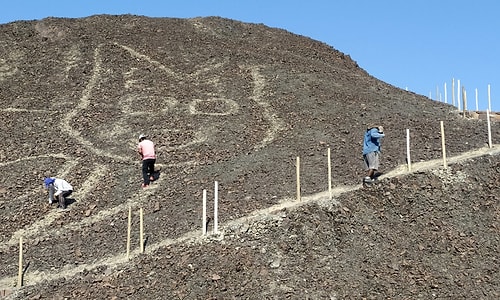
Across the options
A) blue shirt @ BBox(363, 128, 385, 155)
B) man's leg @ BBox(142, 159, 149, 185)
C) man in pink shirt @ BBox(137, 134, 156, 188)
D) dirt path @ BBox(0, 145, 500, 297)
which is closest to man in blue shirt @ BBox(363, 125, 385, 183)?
blue shirt @ BBox(363, 128, 385, 155)

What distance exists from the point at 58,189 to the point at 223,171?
502 centimetres

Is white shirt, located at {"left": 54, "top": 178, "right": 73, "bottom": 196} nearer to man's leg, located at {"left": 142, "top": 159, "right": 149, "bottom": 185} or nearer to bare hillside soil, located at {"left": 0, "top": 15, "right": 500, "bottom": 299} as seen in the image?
bare hillside soil, located at {"left": 0, "top": 15, "right": 500, "bottom": 299}

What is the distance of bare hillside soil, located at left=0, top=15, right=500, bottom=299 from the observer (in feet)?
53.6

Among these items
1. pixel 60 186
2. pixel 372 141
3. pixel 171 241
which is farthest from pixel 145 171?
pixel 372 141

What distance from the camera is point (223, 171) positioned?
22.2 metres

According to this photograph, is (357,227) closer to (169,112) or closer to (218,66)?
(169,112)

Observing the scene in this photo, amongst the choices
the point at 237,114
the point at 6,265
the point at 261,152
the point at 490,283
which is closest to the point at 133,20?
the point at 237,114

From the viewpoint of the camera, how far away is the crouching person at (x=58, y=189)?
71.8ft

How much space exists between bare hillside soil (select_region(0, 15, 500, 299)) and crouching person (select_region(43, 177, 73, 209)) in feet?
1.13

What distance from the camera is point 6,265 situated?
62.6 ft

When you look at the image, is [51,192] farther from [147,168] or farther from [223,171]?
[223,171]

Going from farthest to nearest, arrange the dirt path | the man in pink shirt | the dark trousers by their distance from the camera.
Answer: the dark trousers < the man in pink shirt < the dirt path

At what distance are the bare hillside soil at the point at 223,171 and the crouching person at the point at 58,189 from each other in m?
0.34

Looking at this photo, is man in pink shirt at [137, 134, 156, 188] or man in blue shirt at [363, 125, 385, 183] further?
man in pink shirt at [137, 134, 156, 188]
